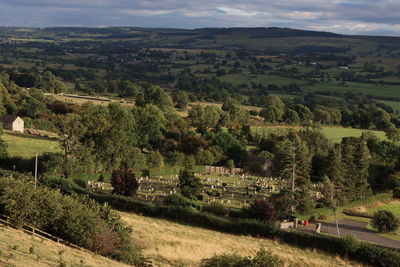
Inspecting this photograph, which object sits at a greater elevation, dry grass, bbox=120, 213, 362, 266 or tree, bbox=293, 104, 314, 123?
tree, bbox=293, 104, 314, 123

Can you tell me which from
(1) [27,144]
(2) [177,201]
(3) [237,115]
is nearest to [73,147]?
(1) [27,144]

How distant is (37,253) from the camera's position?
28109mm

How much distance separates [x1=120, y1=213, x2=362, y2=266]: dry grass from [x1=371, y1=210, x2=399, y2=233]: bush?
10255mm

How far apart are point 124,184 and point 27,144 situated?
27.0m

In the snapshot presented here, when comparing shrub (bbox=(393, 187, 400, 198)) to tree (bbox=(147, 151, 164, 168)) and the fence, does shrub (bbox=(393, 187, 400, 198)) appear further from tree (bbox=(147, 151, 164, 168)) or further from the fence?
the fence

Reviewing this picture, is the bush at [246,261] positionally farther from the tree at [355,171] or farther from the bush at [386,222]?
the tree at [355,171]

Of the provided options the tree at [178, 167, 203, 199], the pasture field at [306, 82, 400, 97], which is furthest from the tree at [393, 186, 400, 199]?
the pasture field at [306, 82, 400, 97]

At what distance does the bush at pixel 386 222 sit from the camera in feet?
154

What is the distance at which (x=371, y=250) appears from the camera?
38.2 m

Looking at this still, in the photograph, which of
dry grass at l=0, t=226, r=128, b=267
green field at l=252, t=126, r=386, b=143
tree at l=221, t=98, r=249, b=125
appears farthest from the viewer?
tree at l=221, t=98, r=249, b=125

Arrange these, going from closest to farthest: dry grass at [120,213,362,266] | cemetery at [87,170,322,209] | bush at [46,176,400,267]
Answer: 1. dry grass at [120,213,362,266]
2. bush at [46,176,400,267]
3. cemetery at [87,170,322,209]

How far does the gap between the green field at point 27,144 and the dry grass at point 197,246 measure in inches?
1108

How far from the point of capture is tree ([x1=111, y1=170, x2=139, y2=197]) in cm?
5306

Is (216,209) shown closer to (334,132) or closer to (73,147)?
(73,147)
